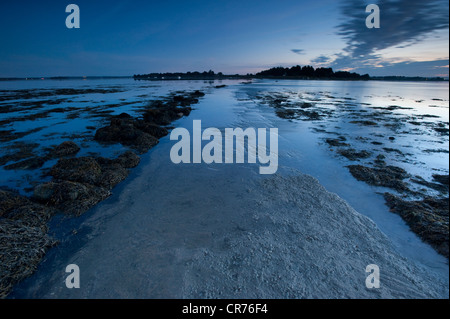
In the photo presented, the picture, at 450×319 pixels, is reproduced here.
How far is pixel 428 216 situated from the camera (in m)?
5.50

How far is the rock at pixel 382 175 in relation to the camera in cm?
737

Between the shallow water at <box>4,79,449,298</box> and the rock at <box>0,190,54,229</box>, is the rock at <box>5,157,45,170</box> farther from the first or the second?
the rock at <box>0,190,54,229</box>

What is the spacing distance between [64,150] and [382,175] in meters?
14.7

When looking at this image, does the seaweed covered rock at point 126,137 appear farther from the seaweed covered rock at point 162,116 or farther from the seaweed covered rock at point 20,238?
the seaweed covered rock at point 20,238

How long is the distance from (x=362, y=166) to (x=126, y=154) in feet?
35.2

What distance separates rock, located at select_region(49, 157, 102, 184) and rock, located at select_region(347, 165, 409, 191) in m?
10.1

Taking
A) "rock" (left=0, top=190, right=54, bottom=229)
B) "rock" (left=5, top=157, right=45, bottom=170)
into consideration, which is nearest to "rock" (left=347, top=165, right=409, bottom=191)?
"rock" (left=0, top=190, right=54, bottom=229)

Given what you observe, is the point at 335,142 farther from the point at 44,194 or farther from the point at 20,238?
Answer: the point at 20,238

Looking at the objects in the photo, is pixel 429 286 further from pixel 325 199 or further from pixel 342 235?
pixel 325 199

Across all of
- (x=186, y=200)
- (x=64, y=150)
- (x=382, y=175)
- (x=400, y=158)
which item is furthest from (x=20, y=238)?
(x=400, y=158)

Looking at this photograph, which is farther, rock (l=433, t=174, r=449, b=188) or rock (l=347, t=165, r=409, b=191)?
rock (l=433, t=174, r=449, b=188)

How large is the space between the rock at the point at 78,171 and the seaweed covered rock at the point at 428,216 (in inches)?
387

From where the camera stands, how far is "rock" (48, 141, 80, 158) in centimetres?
1026
